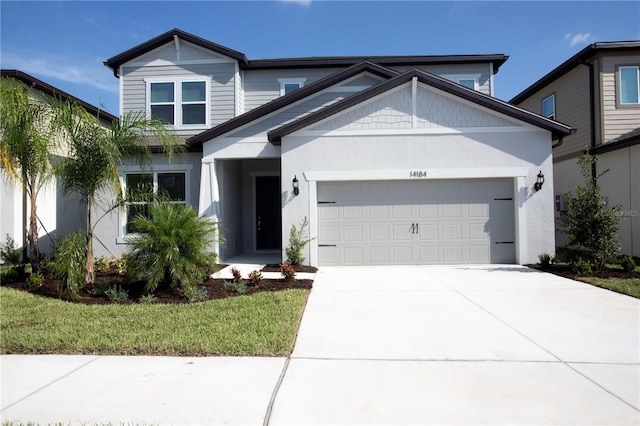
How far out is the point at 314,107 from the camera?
12.9 metres

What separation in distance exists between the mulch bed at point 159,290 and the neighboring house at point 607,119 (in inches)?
396

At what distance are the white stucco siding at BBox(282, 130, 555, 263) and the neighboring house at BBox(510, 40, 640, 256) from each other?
119 inches

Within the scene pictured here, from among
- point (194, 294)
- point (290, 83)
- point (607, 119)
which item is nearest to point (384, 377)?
point (194, 294)

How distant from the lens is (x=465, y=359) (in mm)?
4418

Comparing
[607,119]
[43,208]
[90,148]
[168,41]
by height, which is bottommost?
[43,208]

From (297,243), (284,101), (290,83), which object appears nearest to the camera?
(297,243)

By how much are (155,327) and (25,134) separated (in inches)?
201

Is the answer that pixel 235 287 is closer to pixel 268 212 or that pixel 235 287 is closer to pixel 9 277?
pixel 9 277

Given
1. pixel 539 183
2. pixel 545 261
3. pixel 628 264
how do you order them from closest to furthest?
1. pixel 628 264
2. pixel 545 261
3. pixel 539 183

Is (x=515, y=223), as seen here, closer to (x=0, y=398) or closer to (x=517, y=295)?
(x=517, y=295)

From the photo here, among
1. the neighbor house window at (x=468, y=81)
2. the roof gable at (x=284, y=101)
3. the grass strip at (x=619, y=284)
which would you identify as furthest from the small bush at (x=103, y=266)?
the neighbor house window at (x=468, y=81)

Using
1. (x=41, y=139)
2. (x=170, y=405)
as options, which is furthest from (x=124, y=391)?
(x=41, y=139)

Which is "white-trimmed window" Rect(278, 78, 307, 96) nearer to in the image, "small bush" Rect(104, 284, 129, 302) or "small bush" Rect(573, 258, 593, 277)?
"small bush" Rect(104, 284, 129, 302)

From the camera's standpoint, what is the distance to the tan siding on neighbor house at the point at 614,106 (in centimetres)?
1353
